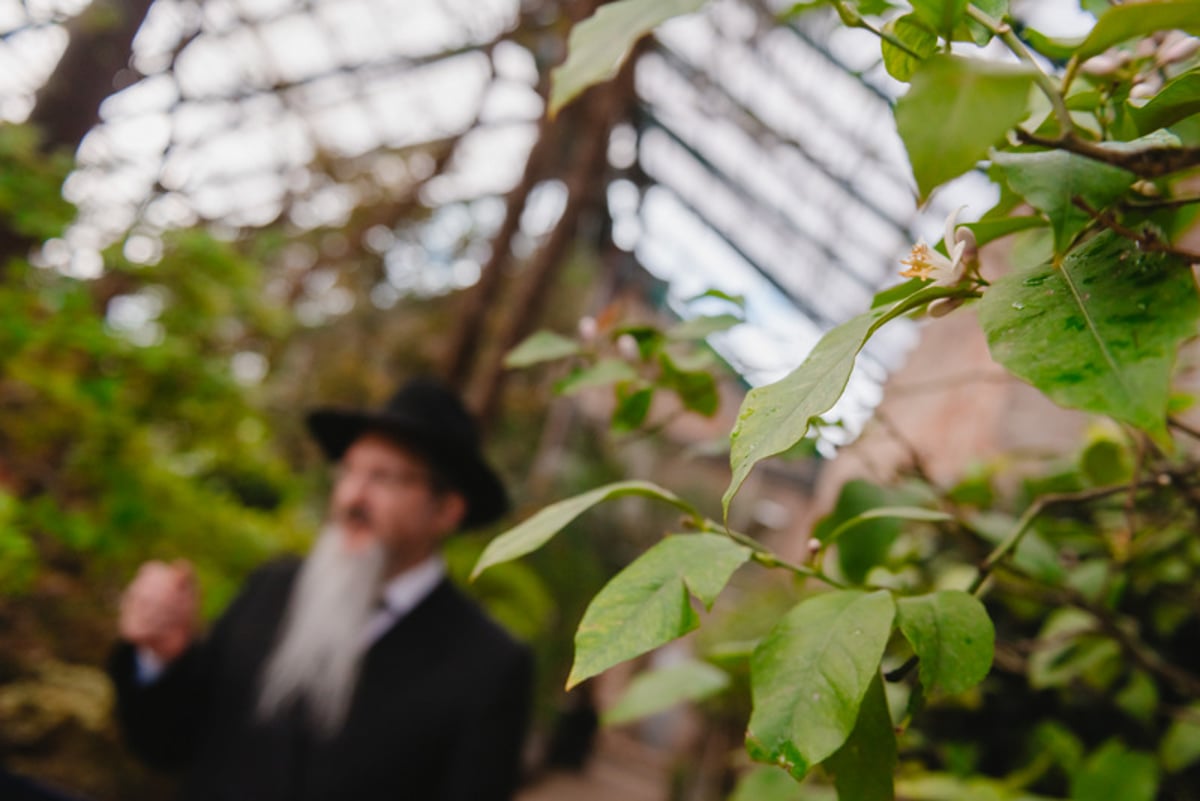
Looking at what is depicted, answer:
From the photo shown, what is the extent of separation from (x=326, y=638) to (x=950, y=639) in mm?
1661

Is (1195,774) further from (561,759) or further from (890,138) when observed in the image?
(561,759)

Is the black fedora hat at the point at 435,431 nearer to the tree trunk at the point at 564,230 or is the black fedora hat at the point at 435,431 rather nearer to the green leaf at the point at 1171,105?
the tree trunk at the point at 564,230

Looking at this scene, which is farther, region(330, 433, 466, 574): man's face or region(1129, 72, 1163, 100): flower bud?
region(330, 433, 466, 574): man's face

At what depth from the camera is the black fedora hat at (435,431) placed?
183 cm

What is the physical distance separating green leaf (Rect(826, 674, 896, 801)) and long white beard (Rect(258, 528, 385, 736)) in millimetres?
1490

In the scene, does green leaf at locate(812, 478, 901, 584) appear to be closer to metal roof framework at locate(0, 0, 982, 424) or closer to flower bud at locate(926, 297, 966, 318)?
flower bud at locate(926, 297, 966, 318)

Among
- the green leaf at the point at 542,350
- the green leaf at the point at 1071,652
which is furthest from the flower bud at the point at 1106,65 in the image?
the green leaf at the point at 1071,652

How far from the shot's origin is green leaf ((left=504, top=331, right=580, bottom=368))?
61 centimetres

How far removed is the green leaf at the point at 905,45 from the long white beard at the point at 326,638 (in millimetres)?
1631

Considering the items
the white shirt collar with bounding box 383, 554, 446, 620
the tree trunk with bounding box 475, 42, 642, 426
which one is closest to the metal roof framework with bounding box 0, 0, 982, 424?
the tree trunk with bounding box 475, 42, 642, 426

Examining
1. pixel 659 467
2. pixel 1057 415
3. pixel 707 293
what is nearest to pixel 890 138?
pixel 1057 415

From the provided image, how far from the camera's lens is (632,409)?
600 mm

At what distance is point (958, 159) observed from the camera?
0.24 meters

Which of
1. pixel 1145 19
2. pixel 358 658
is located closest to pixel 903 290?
pixel 1145 19
